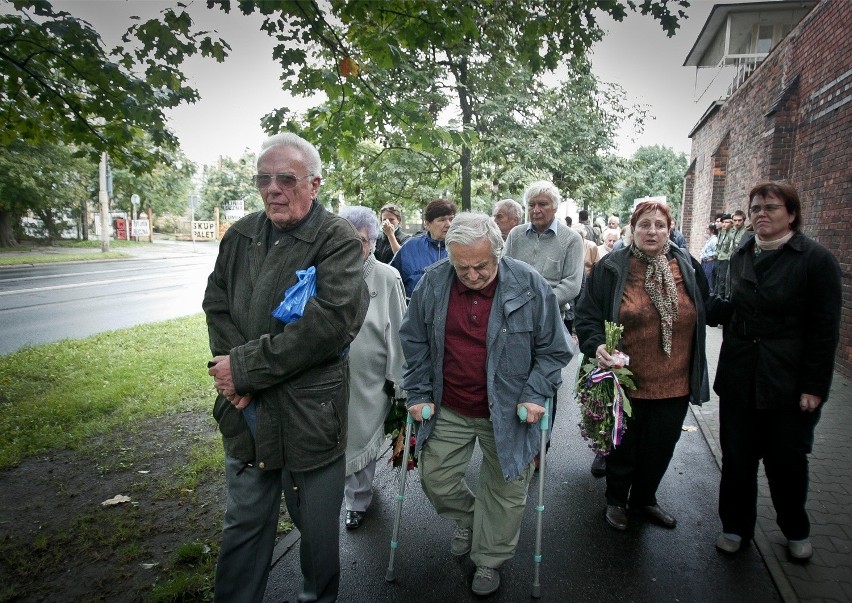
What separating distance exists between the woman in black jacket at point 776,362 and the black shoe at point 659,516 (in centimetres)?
29

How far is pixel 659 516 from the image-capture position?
3461mm

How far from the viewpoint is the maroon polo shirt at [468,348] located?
9.05 feet

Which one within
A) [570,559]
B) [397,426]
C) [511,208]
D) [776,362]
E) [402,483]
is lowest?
[570,559]

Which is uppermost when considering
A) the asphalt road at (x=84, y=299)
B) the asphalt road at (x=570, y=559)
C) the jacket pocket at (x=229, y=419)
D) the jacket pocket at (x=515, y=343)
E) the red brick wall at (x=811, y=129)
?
the red brick wall at (x=811, y=129)

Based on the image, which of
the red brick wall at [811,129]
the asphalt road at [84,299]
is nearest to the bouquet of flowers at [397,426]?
the red brick wall at [811,129]

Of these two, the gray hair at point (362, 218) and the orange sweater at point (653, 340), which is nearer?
the orange sweater at point (653, 340)

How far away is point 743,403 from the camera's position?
9.93 ft

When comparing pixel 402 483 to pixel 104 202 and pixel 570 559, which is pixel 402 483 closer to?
pixel 570 559

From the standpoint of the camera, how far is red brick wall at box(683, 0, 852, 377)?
6719 mm

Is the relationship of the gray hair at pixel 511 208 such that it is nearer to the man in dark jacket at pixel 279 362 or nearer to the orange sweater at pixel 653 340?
the orange sweater at pixel 653 340

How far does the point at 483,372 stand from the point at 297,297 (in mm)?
1116

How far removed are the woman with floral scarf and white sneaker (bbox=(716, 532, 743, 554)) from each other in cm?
32

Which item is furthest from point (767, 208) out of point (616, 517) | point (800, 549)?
point (616, 517)

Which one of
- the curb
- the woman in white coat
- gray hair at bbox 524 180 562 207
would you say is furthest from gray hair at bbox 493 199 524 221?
the curb
